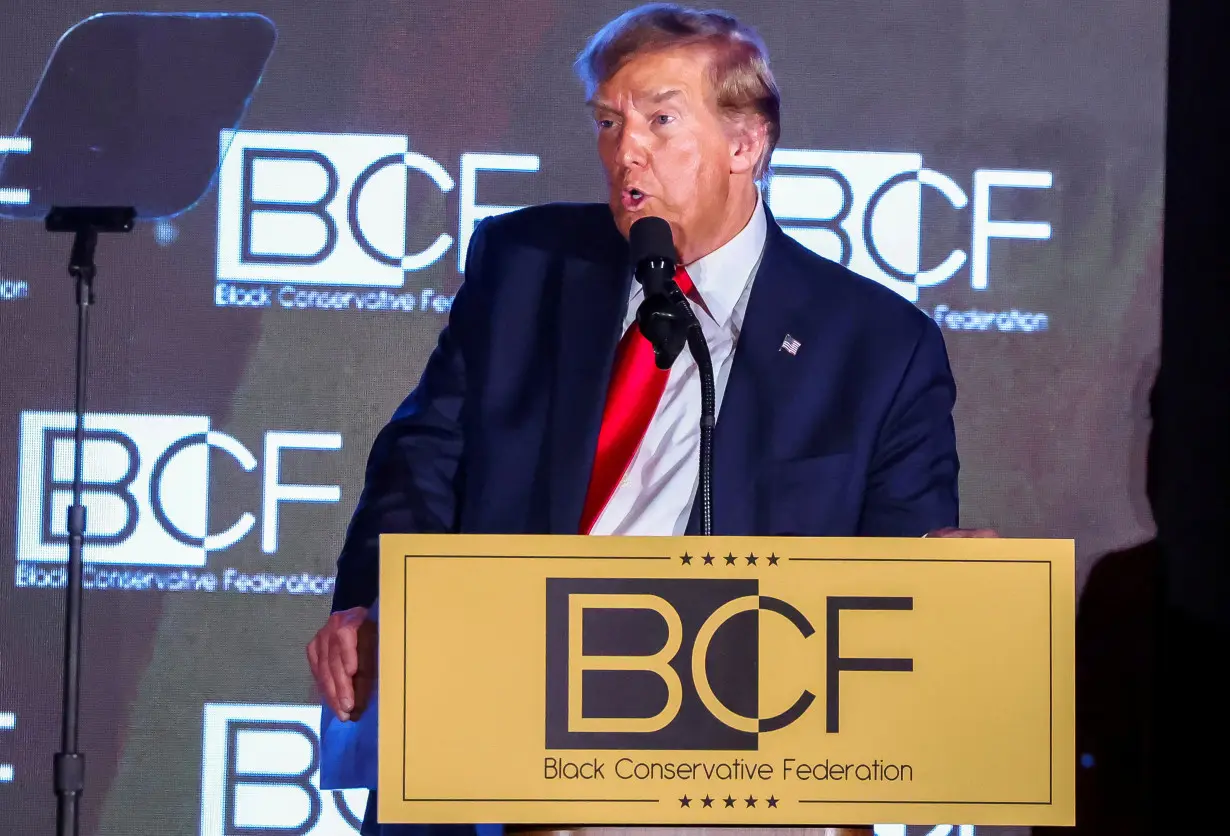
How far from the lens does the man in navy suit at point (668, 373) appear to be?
88.9 inches

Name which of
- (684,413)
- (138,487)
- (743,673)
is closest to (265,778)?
(138,487)

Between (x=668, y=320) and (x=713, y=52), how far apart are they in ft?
3.88

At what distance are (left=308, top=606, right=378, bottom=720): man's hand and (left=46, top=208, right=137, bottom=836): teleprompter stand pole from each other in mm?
1485

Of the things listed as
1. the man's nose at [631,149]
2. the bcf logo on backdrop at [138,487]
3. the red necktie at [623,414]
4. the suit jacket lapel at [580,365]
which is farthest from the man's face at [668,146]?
the bcf logo on backdrop at [138,487]

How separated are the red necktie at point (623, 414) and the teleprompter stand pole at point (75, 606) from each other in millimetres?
1320

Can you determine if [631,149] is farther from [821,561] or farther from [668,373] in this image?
[821,561]

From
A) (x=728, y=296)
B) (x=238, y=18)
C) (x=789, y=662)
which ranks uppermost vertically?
(x=238, y=18)

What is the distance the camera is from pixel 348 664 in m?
1.64

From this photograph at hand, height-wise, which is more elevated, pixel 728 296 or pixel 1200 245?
pixel 1200 245

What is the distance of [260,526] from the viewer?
9.78 ft

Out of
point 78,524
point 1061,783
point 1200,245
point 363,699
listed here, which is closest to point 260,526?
point 78,524

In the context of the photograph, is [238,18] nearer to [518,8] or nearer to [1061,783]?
[518,8]

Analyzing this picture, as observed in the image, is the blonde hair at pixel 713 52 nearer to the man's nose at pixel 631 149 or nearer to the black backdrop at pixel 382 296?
the man's nose at pixel 631 149

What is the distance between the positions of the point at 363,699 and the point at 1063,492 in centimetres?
199
